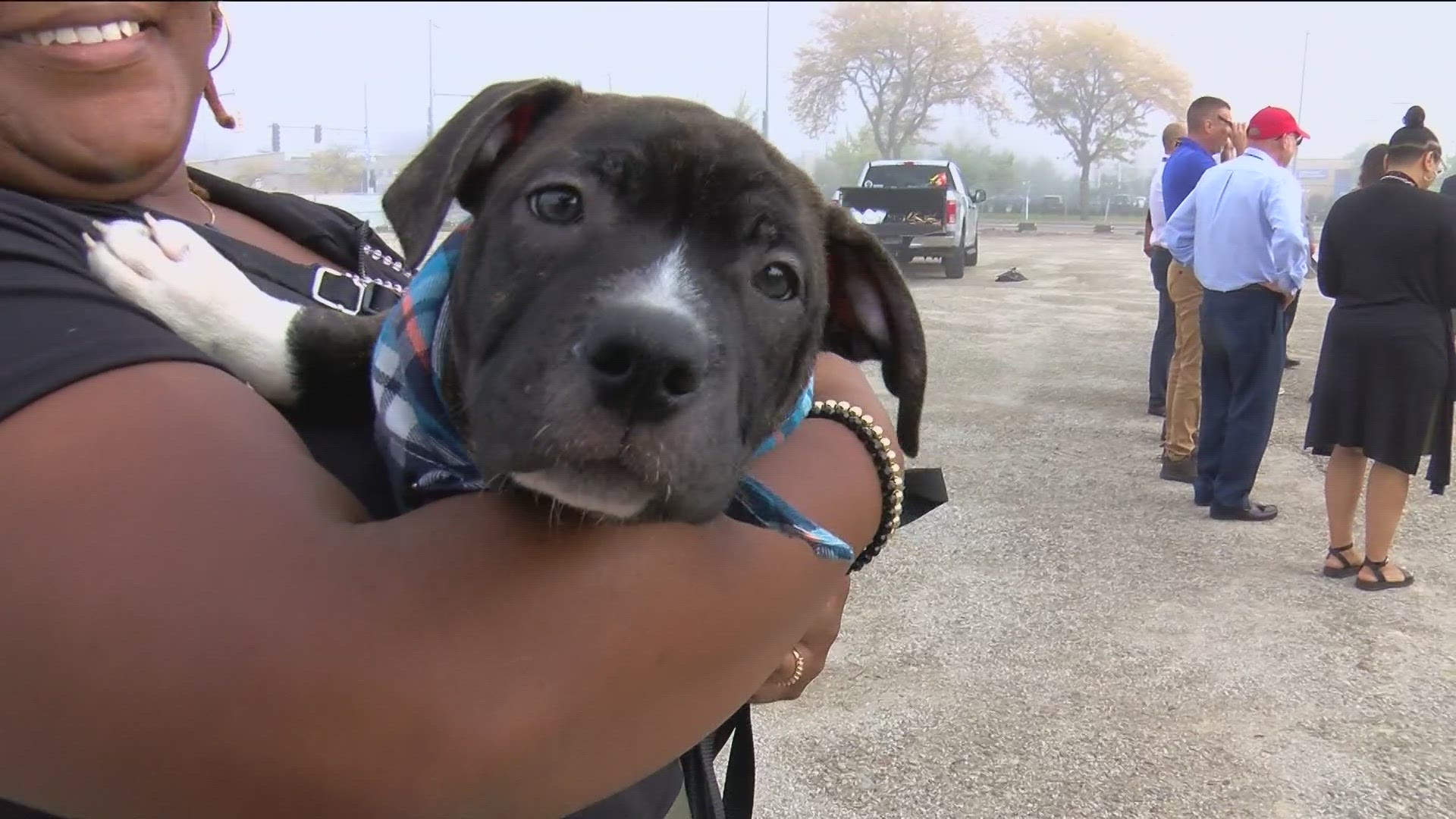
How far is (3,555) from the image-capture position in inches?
41.6

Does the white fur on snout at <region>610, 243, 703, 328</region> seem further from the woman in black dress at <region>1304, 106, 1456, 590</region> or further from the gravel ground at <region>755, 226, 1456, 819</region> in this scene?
the woman in black dress at <region>1304, 106, 1456, 590</region>

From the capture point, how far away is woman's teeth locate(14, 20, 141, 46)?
124 centimetres

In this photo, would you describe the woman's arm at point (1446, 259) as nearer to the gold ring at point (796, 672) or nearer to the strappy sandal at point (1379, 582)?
the strappy sandal at point (1379, 582)

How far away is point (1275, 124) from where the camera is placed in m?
7.62

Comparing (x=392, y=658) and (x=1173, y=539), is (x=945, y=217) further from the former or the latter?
(x=392, y=658)

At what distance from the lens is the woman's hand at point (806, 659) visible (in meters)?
1.93

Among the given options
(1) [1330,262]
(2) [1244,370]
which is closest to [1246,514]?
(2) [1244,370]

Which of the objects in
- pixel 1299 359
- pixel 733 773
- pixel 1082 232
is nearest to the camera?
pixel 733 773

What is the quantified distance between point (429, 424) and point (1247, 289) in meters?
7.10

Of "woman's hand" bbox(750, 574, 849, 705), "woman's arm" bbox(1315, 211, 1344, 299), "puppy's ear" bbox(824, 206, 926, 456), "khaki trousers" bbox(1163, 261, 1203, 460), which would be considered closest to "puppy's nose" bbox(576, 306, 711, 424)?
"woman's hand" bbox(750, 574, 849, 705)

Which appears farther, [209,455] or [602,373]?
[602,373]

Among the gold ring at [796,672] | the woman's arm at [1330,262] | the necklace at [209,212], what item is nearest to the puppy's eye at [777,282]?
the gold ring at [796,672]

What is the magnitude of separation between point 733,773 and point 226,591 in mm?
1302

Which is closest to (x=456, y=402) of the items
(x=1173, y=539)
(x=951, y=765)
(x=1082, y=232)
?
(x=951, y=765)
